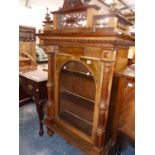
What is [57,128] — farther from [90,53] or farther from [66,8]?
[66,8]

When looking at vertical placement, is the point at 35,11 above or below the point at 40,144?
above

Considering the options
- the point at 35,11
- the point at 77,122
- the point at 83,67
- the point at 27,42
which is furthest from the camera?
the point at 35,11

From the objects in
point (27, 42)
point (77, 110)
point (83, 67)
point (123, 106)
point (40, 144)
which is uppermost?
point (27, 42)

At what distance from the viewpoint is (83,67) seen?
146 centimetres

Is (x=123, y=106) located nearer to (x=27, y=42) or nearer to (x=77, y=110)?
(x=77, y=110)

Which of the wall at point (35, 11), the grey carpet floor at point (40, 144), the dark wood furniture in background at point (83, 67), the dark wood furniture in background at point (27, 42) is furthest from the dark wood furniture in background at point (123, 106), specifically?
the wall at point (35, 11)

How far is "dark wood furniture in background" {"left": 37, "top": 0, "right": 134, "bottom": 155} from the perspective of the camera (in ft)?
3.74

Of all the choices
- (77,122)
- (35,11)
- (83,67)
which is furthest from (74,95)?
(35,11)

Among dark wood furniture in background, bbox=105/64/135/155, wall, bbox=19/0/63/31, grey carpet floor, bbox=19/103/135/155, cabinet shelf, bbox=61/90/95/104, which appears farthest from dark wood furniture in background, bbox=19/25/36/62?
dark wood furniture in background, bbox=105/64/135/155

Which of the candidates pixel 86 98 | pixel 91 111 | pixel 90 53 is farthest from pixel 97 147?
pixel 90 53

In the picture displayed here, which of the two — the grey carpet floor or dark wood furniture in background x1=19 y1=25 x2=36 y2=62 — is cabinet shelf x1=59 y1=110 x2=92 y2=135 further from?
dark wood furniture in background x1=19 y1=25 x2=36 y2=62

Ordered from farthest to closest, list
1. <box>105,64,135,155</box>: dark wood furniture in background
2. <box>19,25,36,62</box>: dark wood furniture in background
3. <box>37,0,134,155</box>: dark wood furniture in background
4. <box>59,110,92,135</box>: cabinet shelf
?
<box>19,25,36,62</box>: dark wood furniture in background
<box>59,110,92,135</box>: cabinet shelf
<box>105,64,135,155</box>: dark wood furniture in background
<box>37,0,134,155</box>: dark wood furniture in background
